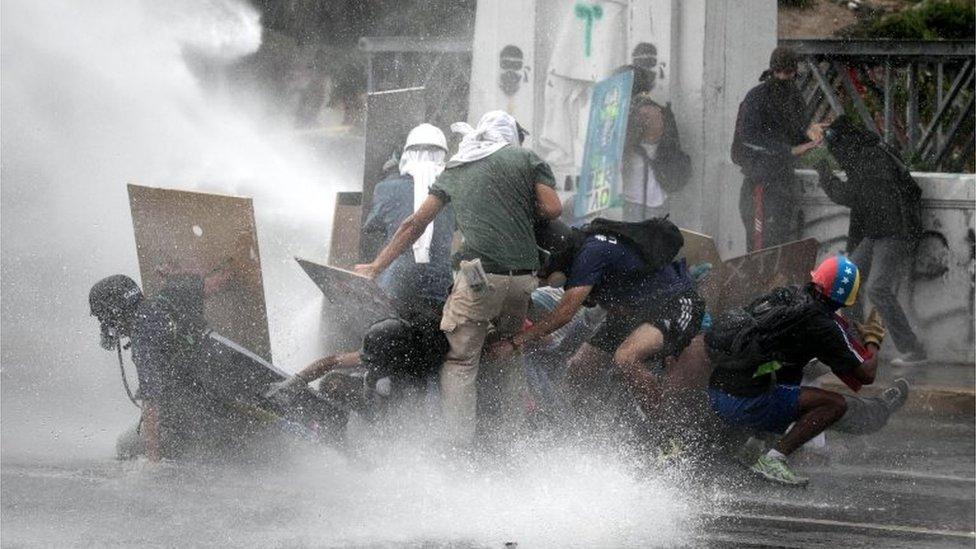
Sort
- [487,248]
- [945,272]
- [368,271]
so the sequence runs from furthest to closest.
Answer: [945,272] < [368,271] < [487,248]

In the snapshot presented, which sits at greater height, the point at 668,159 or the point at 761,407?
the point at 668,159

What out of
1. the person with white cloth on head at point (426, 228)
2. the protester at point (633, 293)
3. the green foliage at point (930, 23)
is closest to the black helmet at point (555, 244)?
the protester at point (633, 293)

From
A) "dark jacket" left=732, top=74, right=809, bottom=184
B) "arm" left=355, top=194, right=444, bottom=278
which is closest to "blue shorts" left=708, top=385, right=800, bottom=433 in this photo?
"arm" left=355, top=194, right=444, bottom=278

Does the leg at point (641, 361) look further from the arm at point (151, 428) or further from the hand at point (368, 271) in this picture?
the arm at point (151, 428)

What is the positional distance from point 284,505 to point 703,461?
84.4 inches

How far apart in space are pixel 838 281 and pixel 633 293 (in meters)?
1.00

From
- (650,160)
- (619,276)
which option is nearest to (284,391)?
(619,276)

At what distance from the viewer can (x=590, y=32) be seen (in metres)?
11.7

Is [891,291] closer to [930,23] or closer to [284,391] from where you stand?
[284,391]

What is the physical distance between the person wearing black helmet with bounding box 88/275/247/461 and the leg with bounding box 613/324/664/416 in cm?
192

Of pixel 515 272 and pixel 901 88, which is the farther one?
pixel 901 88

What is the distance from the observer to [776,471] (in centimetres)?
786

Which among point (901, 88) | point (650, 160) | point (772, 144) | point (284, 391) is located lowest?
point (284, 391)

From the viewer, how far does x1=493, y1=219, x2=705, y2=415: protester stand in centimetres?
768
